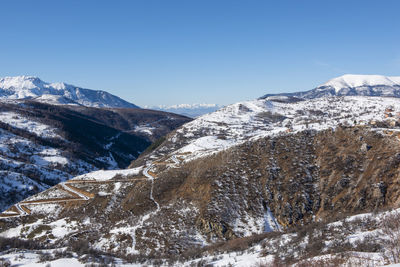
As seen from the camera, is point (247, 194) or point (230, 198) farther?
point (247, 194)

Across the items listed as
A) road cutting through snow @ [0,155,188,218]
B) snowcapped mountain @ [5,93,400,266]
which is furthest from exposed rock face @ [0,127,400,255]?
road cutting through snow @ [0,155,188,218]

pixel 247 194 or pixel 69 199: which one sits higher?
pixel 247 194

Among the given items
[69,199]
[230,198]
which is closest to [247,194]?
[230,198]

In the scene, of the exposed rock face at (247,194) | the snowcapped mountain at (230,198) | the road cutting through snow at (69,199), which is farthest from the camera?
the road cutting through snow at (69,199)

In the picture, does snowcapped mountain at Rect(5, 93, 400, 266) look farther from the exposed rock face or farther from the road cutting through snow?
the road cutting through snow

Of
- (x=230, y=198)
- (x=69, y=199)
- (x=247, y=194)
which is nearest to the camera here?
(x=230, y=198)

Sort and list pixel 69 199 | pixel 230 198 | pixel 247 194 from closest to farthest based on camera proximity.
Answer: pixel 230 198 < pixel 247 194 < pixel 69 199

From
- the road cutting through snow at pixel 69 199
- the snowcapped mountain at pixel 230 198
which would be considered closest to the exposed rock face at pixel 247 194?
the snowcapped mountain at pixel 230 198

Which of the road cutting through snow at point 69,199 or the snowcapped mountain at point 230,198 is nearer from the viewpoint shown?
the snowcapped mountain at point 230,198

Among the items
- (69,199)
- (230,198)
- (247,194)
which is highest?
(247,194)

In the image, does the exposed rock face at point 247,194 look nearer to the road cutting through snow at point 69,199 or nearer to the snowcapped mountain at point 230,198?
the snowcapped mountain at point 230,198

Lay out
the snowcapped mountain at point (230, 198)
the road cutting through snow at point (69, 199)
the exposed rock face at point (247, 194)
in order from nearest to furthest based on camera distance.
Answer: the snowcapped mountain at point (230, 198), the exposed rock face at point (247, 194), the road cutting through snow at point (69, 199)

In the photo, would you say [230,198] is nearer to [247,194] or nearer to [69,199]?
[247,194]
